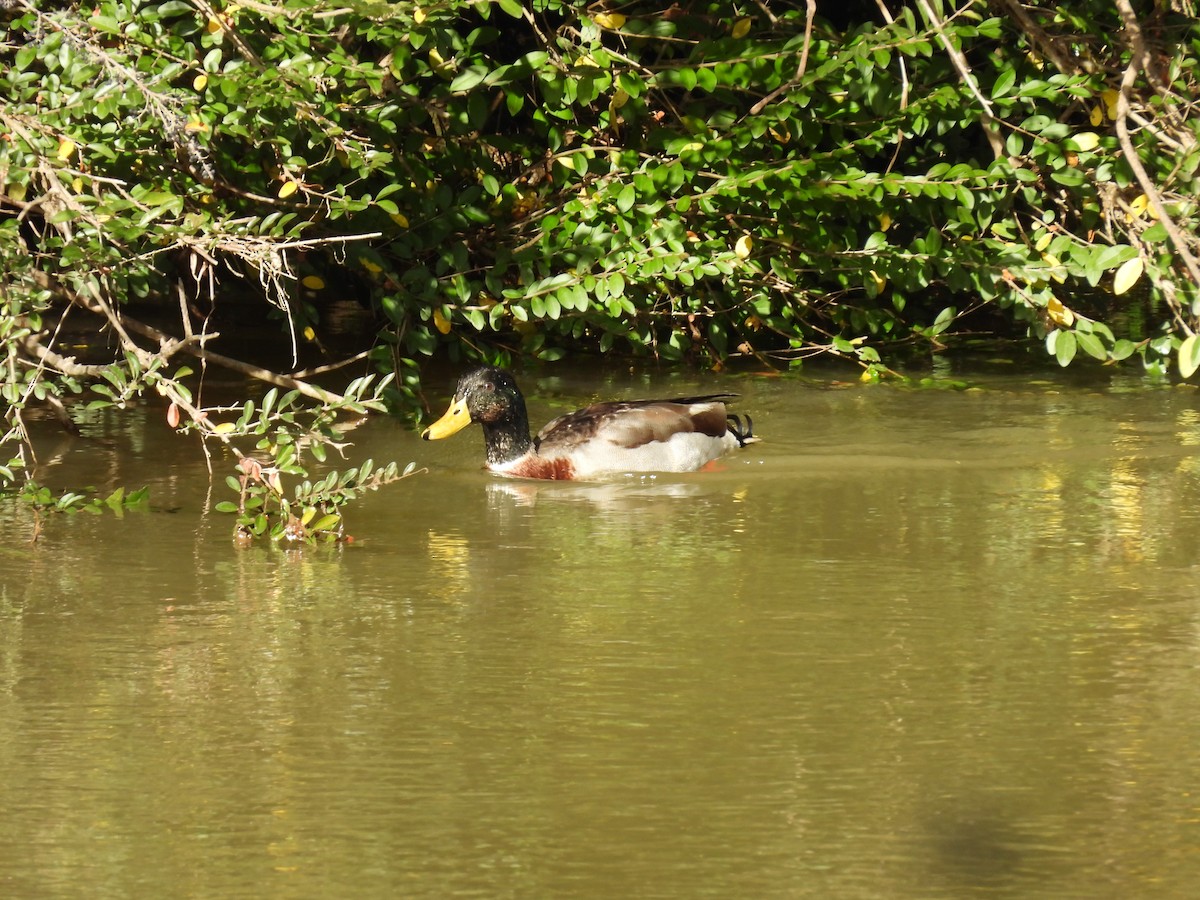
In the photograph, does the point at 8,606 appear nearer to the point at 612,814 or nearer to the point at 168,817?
the point at 168,817

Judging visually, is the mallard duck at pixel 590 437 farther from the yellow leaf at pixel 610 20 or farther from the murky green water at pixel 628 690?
the yellow leaf at pixel 610 20

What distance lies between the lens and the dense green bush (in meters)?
8.02

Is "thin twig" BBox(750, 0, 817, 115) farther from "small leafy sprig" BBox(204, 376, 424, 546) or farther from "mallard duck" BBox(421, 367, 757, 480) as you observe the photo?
"small leafy sprig" BBox(204, 376, 424, 546)

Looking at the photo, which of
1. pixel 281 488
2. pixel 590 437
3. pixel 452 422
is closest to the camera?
pixel 281 488

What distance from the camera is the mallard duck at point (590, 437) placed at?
27.6 feet

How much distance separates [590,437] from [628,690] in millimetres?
3298

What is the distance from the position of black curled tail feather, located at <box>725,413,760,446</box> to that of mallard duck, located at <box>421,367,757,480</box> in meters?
0.17

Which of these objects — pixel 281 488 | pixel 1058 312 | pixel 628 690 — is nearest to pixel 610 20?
pixel 1058 312

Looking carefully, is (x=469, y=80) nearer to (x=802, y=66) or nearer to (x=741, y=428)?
(x=802, y=66)

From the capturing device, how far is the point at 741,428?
8.91m

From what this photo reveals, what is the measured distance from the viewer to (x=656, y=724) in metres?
4.94

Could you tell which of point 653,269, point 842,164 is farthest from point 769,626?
point 842,164

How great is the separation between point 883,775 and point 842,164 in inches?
214

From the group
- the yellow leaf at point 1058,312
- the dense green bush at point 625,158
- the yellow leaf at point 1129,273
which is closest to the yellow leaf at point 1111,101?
the dense green bush at point 625,158
